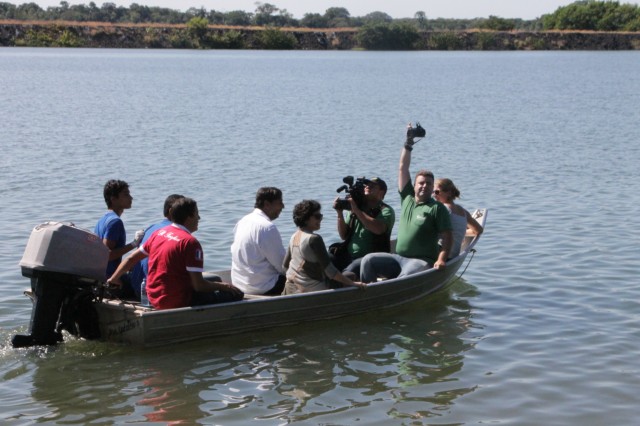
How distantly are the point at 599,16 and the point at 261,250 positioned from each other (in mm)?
113040

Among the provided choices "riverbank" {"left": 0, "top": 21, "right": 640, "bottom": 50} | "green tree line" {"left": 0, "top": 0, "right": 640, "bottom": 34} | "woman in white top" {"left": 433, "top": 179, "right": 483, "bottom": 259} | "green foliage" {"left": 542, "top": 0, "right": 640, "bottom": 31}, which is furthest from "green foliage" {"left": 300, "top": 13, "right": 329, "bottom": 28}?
"woman in white top" {"left": 433, "top": 179, "right": 483, "bottom": 259}

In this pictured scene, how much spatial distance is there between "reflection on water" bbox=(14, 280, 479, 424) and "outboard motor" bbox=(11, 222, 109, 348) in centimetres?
33

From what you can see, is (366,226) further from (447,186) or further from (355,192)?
(447,186)

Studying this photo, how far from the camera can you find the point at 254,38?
106 metres

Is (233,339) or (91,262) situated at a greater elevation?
(91,262)

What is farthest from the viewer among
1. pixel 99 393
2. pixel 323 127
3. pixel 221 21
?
pixel 221 21

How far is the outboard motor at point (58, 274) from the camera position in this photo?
8.48m

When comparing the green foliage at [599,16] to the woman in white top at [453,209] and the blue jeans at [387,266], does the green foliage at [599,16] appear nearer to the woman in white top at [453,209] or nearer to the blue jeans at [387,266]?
the woman in white top at [453,209]

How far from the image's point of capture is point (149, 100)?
3753cm

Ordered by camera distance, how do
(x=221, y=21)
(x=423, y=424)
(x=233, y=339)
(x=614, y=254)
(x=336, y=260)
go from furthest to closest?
(x=221, y=21), (x=614, y=254), (x=336, y=260), (x=233, y=339), (x=423, y=424)

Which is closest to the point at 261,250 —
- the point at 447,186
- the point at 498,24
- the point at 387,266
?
the point at 387,266

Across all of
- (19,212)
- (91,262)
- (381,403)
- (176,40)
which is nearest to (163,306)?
(91,262)

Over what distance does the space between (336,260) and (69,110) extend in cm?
2411

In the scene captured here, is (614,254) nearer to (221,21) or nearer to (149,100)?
(149,100)
